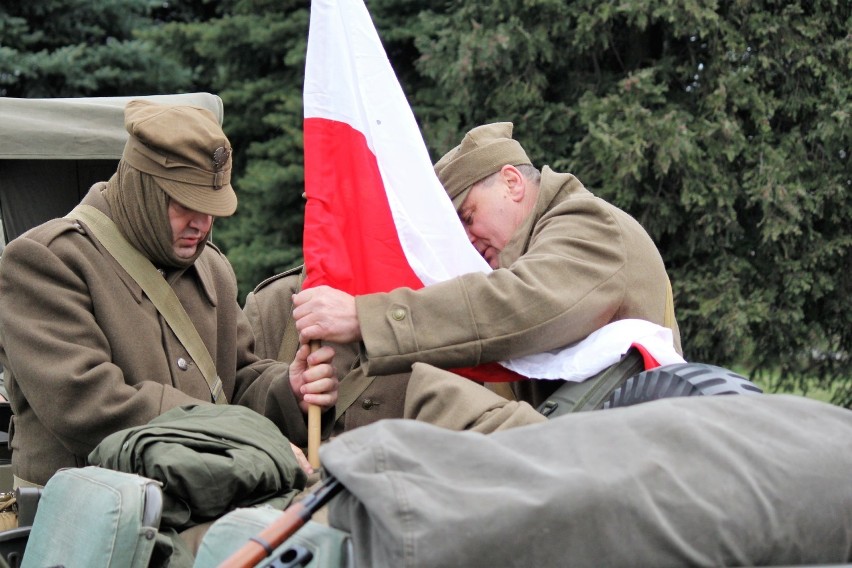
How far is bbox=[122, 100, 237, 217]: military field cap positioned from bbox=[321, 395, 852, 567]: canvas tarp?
1.64m

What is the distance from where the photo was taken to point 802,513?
84.0 inches

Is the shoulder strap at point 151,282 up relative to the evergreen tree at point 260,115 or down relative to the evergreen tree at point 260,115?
up

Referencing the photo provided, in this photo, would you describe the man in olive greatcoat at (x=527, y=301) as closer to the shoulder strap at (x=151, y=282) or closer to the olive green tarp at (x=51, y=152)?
the shoulder strap at (x=151, y=282)

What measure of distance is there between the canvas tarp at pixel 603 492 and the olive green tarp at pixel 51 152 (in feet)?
16.4

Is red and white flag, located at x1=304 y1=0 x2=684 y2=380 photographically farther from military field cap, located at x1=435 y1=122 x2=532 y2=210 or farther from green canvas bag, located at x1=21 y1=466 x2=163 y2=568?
green canvas bag, located at x1=21 y1=466 x2=163 y2=568

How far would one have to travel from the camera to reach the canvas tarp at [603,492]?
1920 millimetres

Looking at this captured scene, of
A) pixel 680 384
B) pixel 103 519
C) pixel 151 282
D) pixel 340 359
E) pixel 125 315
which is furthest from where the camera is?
pixel 340 359

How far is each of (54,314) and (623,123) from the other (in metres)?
6.97

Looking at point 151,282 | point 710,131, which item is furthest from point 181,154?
point 710,131

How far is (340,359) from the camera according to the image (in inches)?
169

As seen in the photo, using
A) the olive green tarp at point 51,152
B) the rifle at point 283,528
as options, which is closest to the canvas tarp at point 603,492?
the rifle at point 283,528

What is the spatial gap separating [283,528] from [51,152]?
5.26m

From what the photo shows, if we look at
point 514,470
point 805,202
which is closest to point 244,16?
point 805,202

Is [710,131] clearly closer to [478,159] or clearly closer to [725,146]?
[725,146]
